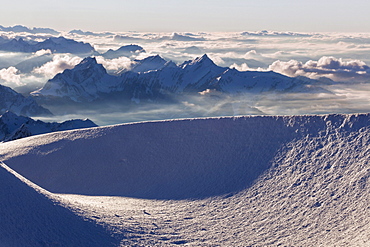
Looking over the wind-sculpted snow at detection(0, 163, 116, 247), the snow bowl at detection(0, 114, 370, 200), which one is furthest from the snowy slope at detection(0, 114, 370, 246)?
the wind-sculpted snow at detection(0, 163, 116, 247)

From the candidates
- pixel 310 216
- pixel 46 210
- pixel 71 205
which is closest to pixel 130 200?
pixel 71 205

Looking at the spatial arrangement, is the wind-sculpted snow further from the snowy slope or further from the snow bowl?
the snow bowl

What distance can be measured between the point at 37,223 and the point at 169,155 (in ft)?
51.2

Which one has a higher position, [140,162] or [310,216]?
[140,162]

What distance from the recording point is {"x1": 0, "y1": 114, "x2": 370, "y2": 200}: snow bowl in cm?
3192

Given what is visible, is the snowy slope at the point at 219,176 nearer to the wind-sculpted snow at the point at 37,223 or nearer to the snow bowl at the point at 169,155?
the snow bowl at the point at 169,155

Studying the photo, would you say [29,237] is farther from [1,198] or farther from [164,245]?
[164,245]

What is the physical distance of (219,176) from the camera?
32000 millimetres

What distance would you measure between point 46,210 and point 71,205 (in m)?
2.18

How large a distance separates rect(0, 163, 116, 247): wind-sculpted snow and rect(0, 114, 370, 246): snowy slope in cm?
144

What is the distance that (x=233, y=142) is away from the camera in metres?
35.3

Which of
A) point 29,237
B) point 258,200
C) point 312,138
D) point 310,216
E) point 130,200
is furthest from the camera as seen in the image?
point 312,138

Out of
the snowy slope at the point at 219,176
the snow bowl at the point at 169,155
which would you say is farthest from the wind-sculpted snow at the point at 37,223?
the snow bowl at the point at 169,155

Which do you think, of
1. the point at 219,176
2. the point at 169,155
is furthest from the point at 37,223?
the point at 169,155
